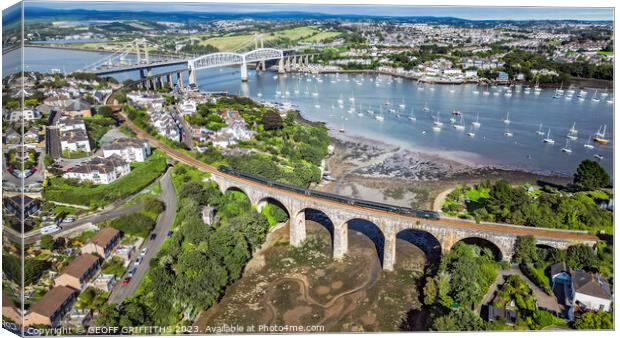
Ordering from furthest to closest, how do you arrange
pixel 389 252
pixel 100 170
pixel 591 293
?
pixel 100 170, pixel 389 252, pixel 591 293

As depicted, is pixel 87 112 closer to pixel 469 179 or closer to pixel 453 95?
pixel 469 179

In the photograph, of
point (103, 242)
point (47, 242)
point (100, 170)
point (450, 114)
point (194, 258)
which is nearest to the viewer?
point (47, 242)

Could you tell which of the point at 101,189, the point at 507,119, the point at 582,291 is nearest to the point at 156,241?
the point at 101,189

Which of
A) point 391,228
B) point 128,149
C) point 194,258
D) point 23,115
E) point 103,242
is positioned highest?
point 23,115

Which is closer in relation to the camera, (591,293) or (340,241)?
(591,293)

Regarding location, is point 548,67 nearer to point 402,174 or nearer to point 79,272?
point 402,174

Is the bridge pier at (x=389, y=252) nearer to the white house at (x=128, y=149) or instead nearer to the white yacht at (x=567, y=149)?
the white house at (x=128, y=149)

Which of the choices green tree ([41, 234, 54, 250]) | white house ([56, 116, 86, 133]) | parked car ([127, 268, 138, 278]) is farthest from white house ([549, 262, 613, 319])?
white house ([56, 116, 86, 133])

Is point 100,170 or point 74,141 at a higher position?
point 74,141
